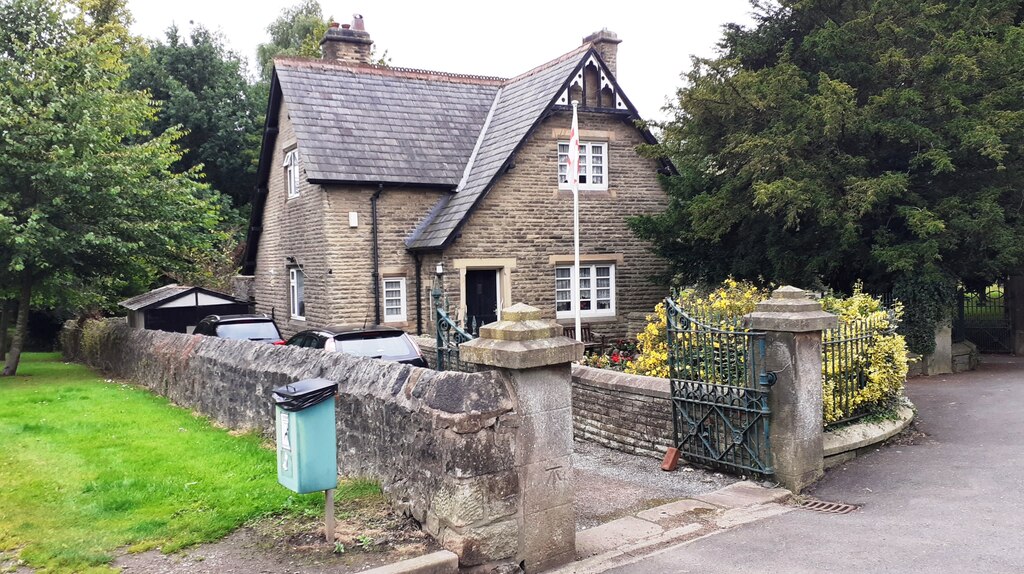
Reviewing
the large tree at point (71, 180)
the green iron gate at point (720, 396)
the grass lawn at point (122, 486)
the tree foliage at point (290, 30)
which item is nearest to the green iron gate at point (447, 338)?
the grass lawn at point (122, 486)

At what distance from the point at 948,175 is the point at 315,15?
40.1 m

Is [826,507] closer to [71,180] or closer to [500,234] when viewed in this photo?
[500,234]

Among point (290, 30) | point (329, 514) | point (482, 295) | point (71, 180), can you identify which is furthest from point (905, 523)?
point (290, 30)

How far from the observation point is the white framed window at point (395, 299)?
1961 cm

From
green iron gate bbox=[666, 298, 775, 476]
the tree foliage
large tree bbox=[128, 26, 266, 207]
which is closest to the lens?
green iron gate bbox=[666, 298, 775, 476]

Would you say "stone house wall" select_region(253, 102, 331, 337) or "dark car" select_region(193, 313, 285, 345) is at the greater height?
"stone house wall" select_region(253, 102, 331, 337)

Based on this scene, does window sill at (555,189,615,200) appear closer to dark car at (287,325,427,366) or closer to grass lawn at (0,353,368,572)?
dark car at (287,325,427,366)

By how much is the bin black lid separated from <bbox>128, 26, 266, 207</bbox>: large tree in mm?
30892

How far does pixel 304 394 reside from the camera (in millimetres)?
5629

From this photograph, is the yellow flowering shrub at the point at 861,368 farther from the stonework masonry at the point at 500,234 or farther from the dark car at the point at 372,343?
the stonework masonry at the point at 500,234

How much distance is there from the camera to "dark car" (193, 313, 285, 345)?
15219 millimetres

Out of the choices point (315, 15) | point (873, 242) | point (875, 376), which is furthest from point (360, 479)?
point (315, 15)

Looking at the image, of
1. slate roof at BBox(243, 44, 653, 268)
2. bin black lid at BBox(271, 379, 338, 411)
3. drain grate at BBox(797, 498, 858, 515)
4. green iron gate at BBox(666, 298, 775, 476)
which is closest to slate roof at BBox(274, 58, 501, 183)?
slate roof at BBox(243, 44, 653, 268)

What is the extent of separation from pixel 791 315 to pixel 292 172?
54.9ft
